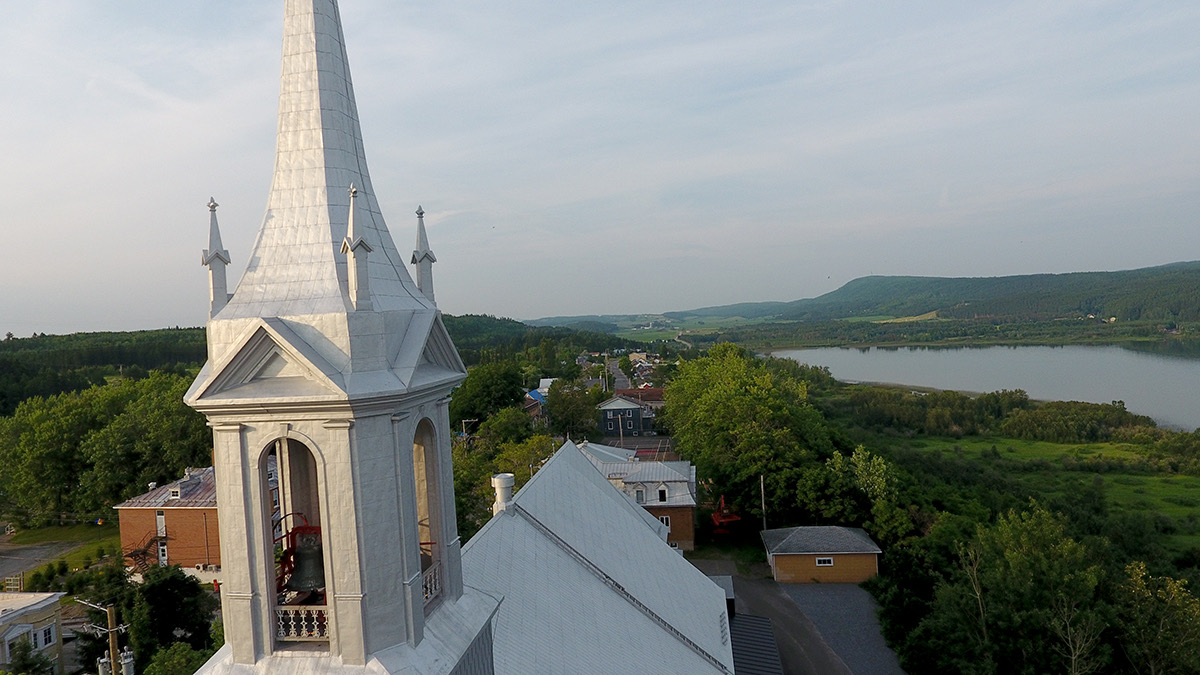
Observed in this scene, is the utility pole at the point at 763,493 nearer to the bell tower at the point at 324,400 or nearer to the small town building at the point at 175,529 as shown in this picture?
the small town building at the point at 175,529

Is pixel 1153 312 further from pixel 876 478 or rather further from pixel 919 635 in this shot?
pixel 919 635

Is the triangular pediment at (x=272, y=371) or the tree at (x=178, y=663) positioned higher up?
the triangular pediment at (x=272, y=371)

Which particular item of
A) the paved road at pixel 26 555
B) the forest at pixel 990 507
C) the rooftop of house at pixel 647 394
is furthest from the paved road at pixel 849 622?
the rooftop of house at pixel 647 394

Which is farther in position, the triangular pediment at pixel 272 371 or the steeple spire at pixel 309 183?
the steeple spire at pixel 309 183

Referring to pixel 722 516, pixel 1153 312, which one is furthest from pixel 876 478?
pixel 1153 312

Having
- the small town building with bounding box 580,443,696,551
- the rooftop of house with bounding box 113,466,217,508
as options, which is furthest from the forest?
the rooftop of house with bounding box 113,466,217,508

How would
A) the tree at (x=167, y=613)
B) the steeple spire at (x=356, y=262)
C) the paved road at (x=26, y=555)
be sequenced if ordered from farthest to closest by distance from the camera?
the paved road at (x=26, y=555), the tree at (x=167, y=613), the steeple spire at (x=356, y=262)
